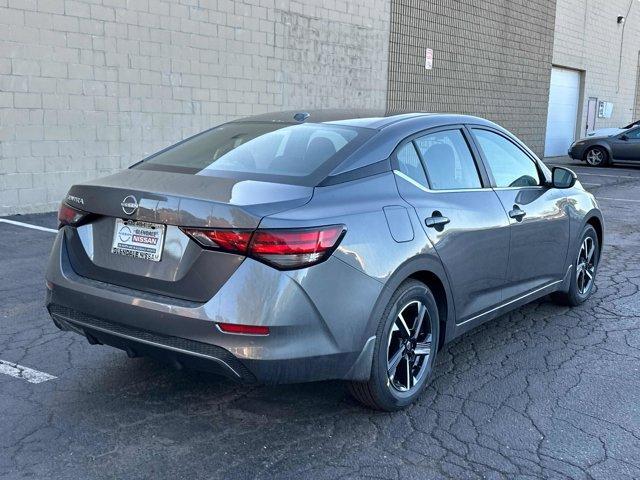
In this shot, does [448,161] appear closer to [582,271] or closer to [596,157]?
[582,271]

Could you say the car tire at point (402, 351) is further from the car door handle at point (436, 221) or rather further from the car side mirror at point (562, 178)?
the car side mirror at point (562, 178)

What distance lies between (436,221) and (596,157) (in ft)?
62.0

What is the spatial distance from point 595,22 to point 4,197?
22332 millimetres

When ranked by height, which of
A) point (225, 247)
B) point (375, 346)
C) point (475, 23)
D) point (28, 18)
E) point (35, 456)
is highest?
point (475, 23)

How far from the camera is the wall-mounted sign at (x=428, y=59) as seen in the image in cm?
1644

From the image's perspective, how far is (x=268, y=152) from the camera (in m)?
3.92

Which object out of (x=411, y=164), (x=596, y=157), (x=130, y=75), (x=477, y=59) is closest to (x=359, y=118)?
(x=411, y=164)

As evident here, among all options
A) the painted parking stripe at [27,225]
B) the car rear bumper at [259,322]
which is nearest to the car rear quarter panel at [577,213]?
the car rear bumper at [259,322]

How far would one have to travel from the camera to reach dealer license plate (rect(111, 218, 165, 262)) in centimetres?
324

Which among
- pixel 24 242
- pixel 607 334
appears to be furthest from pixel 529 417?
pixel 24 242

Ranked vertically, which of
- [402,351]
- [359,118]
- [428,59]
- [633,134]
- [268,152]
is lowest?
[402,351]

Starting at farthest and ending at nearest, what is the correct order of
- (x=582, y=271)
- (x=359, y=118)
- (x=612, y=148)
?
(x=612, y=148)
(x=582, y=271)
(x=359, y=118)

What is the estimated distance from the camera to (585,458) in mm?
A: 3324

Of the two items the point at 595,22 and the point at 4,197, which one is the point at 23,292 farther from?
the point at 595,22
